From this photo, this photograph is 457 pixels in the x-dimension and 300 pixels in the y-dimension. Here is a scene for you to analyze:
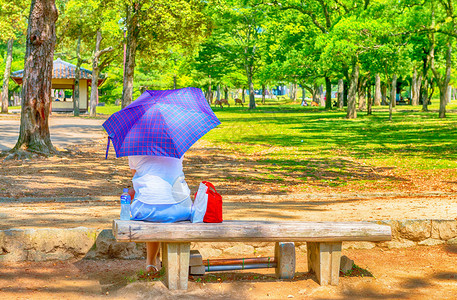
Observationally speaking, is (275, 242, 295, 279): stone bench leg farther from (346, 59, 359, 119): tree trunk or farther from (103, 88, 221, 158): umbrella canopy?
(346, 59, 359, 119): tree trunk

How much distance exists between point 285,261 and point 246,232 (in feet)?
2.78

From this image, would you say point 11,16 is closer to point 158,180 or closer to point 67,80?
point 67,80

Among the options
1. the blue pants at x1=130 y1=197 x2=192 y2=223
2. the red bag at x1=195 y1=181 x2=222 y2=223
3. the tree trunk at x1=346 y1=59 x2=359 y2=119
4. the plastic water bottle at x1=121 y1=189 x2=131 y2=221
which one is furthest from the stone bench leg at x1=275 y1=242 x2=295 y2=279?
the tree trunk at x1=346 y1=59 x2=359 y2=119

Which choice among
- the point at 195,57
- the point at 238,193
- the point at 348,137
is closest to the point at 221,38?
the point at 195,57

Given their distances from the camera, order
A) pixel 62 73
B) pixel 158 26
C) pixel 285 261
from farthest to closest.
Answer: pixel 62 73 → pixel 158 26 → pixel 285 261

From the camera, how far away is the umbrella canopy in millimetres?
5734

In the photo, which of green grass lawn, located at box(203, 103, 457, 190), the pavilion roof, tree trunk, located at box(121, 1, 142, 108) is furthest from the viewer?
the pavilion roof

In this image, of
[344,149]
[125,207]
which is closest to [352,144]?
[344,149]

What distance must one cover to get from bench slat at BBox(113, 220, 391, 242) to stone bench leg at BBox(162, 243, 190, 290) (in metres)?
0.23

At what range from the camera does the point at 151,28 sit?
32.3 m

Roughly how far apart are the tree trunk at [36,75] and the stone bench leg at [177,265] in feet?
39.5

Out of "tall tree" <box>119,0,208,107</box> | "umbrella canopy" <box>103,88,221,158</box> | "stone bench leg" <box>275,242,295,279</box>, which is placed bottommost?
"stone bench leg" <box>275,242,295,279</box>

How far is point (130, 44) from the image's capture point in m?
32.7

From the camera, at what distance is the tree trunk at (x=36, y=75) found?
16.8 meters
